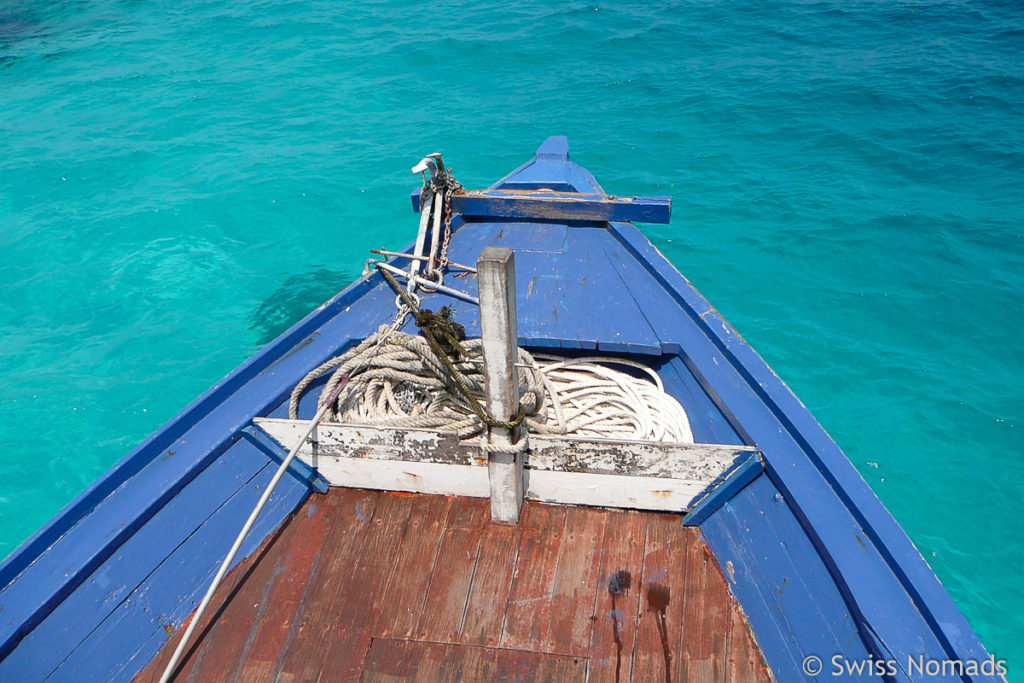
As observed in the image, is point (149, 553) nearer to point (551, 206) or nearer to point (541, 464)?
point (541, 464)

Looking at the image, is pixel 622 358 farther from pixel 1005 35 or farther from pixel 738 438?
pixel 1005 35

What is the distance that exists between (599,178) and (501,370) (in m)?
7.73

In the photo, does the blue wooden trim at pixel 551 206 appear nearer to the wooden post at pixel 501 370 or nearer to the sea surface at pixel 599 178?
the wooden post at pixel 501 370

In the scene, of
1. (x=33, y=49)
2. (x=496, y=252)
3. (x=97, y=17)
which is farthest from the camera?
(x=97, y=17)

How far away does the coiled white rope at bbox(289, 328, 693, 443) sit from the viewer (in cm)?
254

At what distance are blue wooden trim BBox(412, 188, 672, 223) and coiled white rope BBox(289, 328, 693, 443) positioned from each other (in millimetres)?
1535

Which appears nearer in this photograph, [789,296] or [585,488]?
[585,488]

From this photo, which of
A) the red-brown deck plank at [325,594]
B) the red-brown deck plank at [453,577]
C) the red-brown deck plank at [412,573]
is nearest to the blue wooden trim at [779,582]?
the red-brown deck plank at [453,577]

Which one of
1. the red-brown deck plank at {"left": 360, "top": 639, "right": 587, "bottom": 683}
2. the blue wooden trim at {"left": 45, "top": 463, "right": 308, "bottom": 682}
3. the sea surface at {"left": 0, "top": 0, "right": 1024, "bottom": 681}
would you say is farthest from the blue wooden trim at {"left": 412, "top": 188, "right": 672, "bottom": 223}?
the red-brown deck plank at {"left": 360, "top": 639, "right": 587, "bottom": 683}

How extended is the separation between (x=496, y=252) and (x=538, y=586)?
1350 mm

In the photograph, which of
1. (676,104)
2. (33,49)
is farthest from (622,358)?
(33,49)

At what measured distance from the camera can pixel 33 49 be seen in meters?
14.8

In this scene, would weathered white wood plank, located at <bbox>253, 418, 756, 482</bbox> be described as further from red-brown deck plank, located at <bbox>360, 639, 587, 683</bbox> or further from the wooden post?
red-brown deck plank, located at <bbox>360, 639, 587, 683</bbox>

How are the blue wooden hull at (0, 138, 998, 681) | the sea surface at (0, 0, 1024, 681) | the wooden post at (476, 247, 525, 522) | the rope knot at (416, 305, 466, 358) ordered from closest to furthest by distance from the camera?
the wooden post at (476, 247, 525, 522) → the blue wooden hull at (0, 138, 998, 681) → the rope knot at (416, 305, 466, 358) → the sea surface at (0, 0, 1024, 681)
